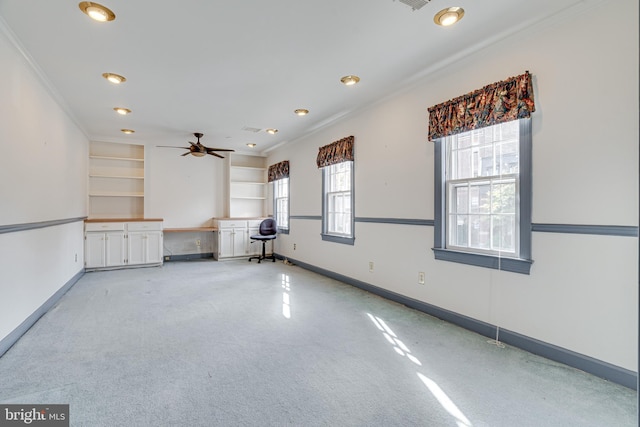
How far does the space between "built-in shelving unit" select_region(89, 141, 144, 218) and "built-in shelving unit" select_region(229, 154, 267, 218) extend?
1831mm

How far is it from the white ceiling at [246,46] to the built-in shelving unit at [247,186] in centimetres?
296

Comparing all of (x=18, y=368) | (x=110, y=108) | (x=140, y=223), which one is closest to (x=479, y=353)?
(x=18, y=368)

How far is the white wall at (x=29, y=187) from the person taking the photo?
7.75 feet

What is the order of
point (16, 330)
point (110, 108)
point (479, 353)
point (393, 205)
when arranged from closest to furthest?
point (479, 353), point (16, 330), point (393, 205), point (110, 108)

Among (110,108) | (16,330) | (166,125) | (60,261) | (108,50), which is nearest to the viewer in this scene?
(16,330)

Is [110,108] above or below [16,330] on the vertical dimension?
above

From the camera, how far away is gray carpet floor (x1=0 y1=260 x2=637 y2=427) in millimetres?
1629

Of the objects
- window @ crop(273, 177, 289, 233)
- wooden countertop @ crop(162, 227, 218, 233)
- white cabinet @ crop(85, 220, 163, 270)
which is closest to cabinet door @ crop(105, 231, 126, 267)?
white cabinet @ crop(85, 220, 163, 270)

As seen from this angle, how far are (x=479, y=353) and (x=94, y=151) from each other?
698 cm

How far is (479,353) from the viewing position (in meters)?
2.31

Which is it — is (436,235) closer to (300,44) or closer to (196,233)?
(300,44)

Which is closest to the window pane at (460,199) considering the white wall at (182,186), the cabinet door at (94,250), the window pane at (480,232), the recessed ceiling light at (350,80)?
the window pane at (480,232)

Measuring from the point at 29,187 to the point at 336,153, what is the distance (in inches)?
A: 135

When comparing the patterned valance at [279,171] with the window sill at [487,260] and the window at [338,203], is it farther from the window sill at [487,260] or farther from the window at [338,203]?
the window sill at [487,260]
